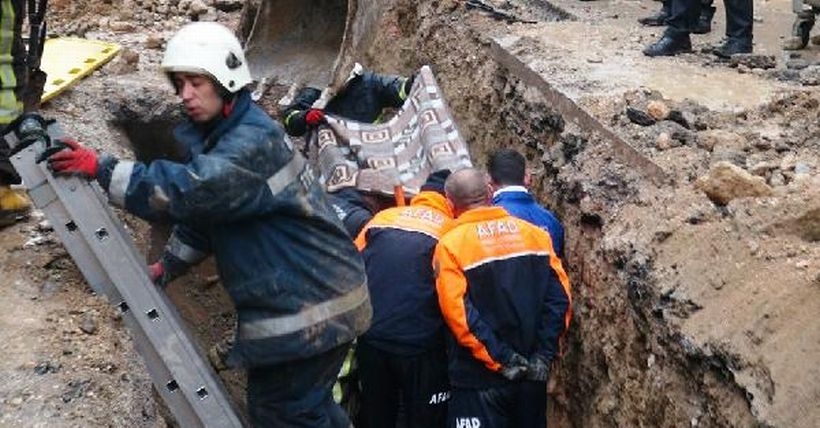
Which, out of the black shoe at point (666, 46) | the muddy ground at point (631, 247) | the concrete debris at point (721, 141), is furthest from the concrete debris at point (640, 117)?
the black shoe at point (666, 46)

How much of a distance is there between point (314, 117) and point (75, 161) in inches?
121

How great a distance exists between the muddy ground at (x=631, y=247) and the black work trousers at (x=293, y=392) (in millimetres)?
447

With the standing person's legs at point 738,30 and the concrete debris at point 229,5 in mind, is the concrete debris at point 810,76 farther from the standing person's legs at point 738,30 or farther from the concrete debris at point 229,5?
the concrete debris at point 229,5

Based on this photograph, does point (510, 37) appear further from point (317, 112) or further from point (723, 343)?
point (723, 343)

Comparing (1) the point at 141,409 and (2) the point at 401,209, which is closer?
(1) the point at 141,409

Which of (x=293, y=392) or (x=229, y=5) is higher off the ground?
(x=293, y=392)

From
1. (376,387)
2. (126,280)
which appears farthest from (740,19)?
(126,280)

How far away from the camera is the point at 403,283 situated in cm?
461

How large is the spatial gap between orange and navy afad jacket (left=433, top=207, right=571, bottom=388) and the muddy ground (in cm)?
33

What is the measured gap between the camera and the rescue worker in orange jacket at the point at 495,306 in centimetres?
436

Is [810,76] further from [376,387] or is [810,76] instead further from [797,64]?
[376,387]

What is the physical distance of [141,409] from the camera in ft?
12.5

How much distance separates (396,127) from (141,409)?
3.09 meters

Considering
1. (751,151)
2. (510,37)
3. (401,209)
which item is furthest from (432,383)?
(510,37)
